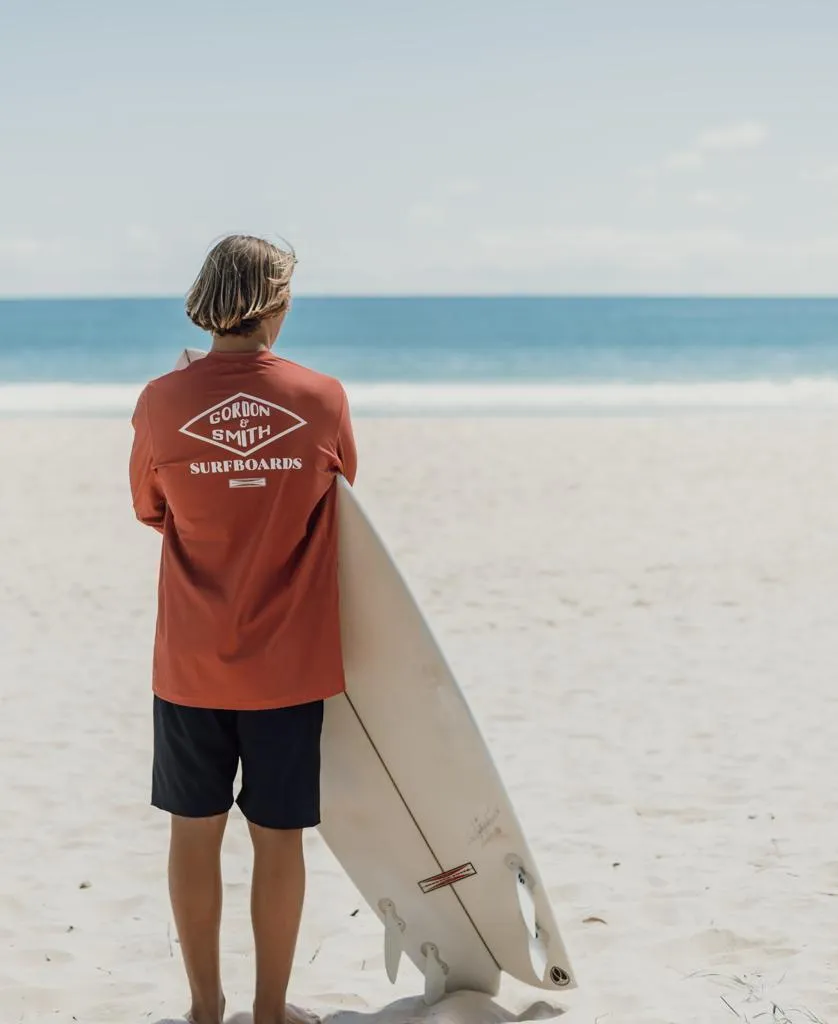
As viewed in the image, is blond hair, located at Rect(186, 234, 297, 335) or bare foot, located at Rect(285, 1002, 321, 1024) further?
bare foot, located at Rect(285, 1002, 321, 1024)

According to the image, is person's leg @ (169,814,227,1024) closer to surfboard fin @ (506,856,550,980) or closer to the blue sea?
surfboard fin @ (506,856,550,980)

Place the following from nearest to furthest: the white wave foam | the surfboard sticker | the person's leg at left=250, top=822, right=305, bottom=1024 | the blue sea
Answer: the person's leg at left=250, top=822, right=305, bottom=1024 < the surfboard sticker < the white wave foam < the blue sea

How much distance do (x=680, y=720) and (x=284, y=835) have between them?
272cm

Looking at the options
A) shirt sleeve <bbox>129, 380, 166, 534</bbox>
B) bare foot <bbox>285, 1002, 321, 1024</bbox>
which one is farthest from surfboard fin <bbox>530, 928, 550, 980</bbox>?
shirt sleeve <bbox>129, 380, 166, 534</bbox>

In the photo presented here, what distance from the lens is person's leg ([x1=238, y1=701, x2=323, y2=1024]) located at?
2225mm

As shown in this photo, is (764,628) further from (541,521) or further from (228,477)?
(228,477)

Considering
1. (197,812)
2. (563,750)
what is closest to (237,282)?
(197,812)

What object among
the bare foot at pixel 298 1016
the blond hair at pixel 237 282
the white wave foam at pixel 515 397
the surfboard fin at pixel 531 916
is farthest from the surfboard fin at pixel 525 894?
the white wave foam at pixel 515 397

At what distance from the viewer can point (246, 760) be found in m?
2.25

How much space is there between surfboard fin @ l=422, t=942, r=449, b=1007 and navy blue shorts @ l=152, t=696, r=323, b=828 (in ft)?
1.98

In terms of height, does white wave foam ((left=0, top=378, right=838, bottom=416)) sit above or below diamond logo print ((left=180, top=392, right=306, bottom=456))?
above

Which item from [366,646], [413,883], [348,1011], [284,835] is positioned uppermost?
[366,646]

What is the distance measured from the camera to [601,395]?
2438 cm

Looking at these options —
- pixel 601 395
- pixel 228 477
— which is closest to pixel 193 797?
pixel 228 477
